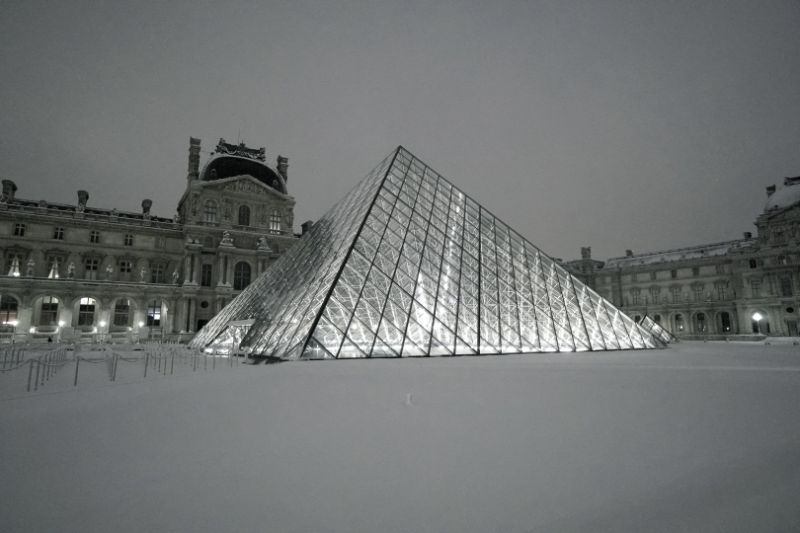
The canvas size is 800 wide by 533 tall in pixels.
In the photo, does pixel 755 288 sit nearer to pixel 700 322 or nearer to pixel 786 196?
pixel 700 322

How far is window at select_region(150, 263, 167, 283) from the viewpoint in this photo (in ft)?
130

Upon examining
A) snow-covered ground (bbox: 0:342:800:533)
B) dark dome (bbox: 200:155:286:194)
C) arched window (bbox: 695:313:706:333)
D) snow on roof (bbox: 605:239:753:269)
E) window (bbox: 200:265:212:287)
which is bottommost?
snow-covered ground (bbox: 0:342:800:533)

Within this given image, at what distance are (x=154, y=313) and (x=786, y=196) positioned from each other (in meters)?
61.1

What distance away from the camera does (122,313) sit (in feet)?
122

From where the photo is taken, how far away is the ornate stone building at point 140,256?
34.1 m

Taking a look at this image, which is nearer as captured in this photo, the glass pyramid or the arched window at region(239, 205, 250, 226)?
the glass pyramid

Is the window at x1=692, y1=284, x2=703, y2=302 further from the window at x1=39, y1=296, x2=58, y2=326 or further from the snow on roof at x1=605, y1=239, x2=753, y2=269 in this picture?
the window at x1=39, y1=296, x2=58, y2=326

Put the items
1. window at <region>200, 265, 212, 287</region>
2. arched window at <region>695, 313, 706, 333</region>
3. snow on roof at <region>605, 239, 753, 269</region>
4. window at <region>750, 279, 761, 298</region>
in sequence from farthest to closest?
snow on roof at <region>605, 239, 753, 269</region>, arched window at <region>695, 313, 706, 333</region>, window at <region>750, 279, 761, 298</region>, window at <region>200, 265, 212, 287</region>

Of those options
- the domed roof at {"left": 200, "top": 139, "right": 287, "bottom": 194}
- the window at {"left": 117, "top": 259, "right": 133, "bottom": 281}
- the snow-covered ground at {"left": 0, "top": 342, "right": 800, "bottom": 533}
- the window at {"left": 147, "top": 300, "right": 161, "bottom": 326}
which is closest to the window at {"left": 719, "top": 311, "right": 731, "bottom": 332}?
the snow-covered ground at {"left": 0, "top": 342, "right": 800, "bottom": 533}

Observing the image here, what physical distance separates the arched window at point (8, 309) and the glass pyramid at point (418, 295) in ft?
78.9

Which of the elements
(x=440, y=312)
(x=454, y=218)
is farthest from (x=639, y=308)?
(x=440, y=312)

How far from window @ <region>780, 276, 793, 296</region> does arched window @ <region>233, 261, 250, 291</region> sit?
167 ft

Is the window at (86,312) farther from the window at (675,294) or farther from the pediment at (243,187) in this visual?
the window at (675,294)

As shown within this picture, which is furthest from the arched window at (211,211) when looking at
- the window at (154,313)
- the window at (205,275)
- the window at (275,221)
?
the window at (154,313)
